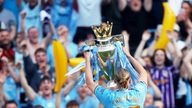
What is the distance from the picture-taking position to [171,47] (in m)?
17.5

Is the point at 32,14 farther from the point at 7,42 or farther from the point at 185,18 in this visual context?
the point at 185,18

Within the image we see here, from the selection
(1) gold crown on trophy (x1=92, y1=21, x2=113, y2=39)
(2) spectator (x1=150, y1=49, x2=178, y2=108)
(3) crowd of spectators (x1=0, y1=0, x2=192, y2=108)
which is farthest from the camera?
(2) spectator (x1=150, y1=49, x2=178, y2=108)

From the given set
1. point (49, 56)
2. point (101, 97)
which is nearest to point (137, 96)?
point (101, 97)

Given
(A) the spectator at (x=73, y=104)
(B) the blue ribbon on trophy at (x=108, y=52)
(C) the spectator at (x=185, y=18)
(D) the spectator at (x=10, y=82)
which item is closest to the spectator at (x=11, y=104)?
(D) the spectator at (x=10, y=82)

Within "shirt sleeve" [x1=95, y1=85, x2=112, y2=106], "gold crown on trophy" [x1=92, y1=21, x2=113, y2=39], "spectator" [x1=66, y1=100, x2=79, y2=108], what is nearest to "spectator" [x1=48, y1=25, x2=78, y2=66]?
"spectator" [x1=66, y1=100, x2=79, y2=108]

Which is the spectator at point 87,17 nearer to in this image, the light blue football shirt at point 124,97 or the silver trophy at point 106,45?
the silver trophy at point 106,45

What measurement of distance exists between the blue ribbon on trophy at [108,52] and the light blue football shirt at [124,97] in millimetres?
357

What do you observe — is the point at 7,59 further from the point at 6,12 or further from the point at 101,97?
the point at 101,97

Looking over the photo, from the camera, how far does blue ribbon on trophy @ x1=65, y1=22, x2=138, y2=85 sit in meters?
13.1

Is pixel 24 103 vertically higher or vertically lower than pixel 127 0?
lower

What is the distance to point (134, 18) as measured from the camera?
18.3 metres

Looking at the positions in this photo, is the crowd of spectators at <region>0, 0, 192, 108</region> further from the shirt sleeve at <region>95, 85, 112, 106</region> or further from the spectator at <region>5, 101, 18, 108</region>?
the shirt sleeve at <region>95, 85, 112, 106</region>

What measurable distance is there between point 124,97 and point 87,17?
575 cm

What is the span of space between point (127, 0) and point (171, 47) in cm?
144
